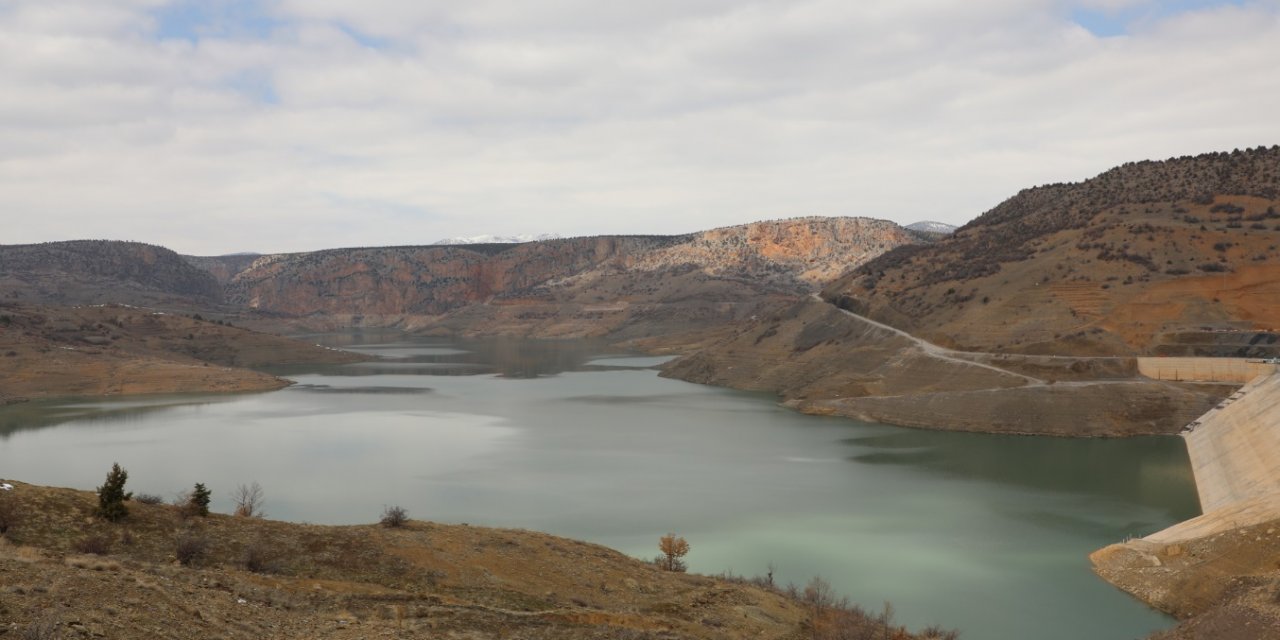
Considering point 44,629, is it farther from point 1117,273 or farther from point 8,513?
point 1117,273

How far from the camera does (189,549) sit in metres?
20.0

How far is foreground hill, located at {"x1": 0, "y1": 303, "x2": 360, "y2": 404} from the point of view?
99.2m

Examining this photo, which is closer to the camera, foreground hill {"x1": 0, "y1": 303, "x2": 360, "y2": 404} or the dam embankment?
the dam embankment

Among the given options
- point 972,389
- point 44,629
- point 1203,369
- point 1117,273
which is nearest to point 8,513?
point 44,629

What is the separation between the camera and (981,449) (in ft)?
202

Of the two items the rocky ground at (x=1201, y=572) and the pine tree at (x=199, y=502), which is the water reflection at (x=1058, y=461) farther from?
the pine tree at (x=199, y=502)

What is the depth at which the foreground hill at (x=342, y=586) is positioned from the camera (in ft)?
49.3

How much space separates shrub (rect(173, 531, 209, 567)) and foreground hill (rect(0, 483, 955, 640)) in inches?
1.4

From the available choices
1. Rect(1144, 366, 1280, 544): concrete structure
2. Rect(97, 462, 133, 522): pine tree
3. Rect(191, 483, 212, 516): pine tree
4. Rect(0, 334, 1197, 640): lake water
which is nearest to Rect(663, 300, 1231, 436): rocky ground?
Rect(0, 334, 1197, 640): lake water

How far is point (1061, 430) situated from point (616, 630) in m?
55.9

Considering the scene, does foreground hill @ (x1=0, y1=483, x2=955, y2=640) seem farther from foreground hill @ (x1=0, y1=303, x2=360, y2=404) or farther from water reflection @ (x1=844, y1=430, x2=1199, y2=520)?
foreground hill @ (x1=0, y1=303, x2=360, y2=404)

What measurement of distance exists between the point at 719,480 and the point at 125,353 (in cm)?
9399

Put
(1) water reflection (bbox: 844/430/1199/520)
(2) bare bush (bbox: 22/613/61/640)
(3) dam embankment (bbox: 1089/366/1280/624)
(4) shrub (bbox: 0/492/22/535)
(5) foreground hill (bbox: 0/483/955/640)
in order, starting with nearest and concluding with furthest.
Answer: (2) bare bush (bbox: 22/613/61/640) → (5) foreground hill (bbox: 0/483/955/640) → (4) shrub (bbox: 0/492/22/535) → (3) dam embankment (bbox: 1089/366/1280/624) → (1) water reflection (bbox: 844/430/1199/520)

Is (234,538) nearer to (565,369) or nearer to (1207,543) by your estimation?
(1207,543)
